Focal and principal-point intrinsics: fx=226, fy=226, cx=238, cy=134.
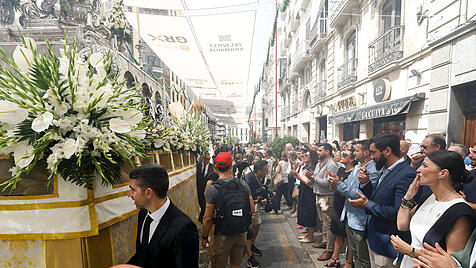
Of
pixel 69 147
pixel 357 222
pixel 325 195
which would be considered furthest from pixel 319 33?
pixel 69 147

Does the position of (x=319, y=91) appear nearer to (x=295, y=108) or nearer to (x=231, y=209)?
(x=295, y=108)

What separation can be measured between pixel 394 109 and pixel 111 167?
29.5 feet

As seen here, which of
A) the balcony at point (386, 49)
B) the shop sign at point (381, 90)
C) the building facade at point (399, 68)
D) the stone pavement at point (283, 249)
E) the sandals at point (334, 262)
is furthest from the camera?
the shop sign at point (381, 90)

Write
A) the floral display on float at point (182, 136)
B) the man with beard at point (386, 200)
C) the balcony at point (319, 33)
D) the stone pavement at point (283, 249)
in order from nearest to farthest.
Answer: the man with beard at point (386, 200) < the floral display on float at point (182, 136) < the stone pavement at point (283, 249) < the balcony at point (319, 33)

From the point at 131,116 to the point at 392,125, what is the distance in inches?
411

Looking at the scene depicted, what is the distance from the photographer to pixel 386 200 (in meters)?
2.50

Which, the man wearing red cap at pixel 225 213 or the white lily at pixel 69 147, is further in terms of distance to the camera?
the man wearing red cap at pixel 225 213

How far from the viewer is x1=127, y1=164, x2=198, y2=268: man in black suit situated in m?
1.57

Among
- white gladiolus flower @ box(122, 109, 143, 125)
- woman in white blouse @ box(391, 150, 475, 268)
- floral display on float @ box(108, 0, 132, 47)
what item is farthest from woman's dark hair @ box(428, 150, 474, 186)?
floral display on float @ box(108, 0, 132, 47)

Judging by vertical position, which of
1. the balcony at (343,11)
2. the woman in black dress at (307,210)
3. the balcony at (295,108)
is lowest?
the woman in black dress at (307,210)

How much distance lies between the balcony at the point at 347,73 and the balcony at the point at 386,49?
1.47m

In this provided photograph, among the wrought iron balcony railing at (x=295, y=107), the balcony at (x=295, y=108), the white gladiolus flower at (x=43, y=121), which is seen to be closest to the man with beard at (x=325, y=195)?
the white gladiolus flower at (x=43, y=121)

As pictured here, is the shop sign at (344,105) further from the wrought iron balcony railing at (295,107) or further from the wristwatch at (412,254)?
the wristwatch at (412,254)

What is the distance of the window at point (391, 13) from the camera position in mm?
8703
